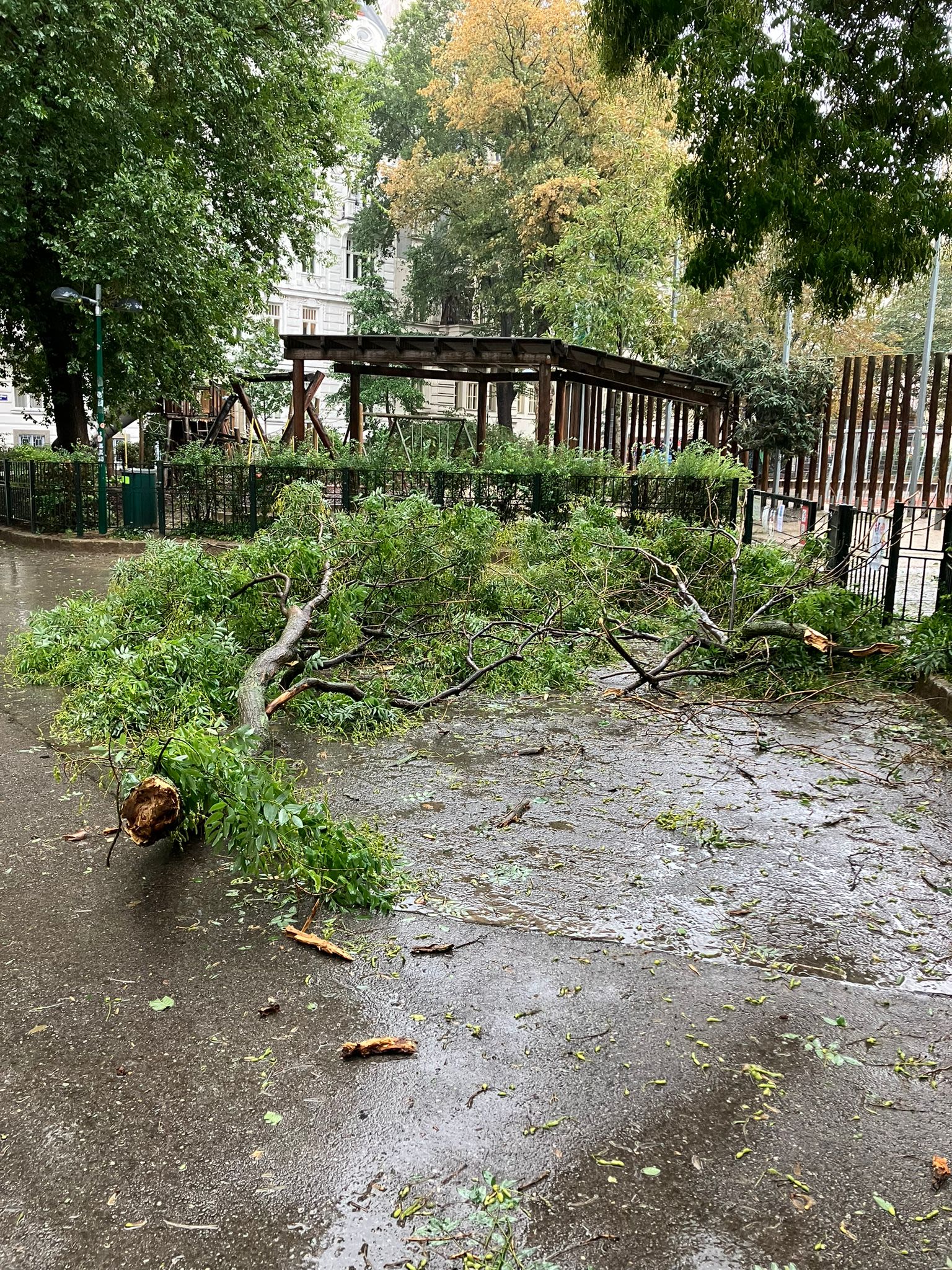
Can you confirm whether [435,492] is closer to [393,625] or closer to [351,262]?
[393,625]

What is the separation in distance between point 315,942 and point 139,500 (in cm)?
1815

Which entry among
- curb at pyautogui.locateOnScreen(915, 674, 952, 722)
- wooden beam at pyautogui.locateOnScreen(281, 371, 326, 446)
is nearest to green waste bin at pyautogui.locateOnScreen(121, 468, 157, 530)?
wooden beam at pyautogui.locateOnScreen(281, 371, 326, 446)

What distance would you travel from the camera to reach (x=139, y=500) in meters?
20.6

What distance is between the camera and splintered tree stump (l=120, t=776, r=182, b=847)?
472 centimetres

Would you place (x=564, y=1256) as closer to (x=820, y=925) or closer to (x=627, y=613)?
(x=820, y=925)

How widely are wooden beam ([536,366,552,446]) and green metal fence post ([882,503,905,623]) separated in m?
10.9

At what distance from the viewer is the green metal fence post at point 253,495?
63.6 feet

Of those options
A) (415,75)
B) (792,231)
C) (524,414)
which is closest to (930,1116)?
(792,231)

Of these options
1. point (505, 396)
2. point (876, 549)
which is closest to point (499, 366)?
point (876, 549)

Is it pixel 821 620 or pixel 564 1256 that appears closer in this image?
pixel 564 1256

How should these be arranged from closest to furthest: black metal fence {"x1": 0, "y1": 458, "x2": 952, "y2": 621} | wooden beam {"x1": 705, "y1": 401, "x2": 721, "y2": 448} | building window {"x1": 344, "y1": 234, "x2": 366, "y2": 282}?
black metal fence {"x1": 0, "y1": 458, "x2": 952, "y2": 621} < wooden beam {"x1": 705, "y1": 401, "x2": 721, "y2": 448} < building window {"x1": 344, "y1": 234, "x2": 366, "y2": 282}

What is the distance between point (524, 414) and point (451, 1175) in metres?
65.4

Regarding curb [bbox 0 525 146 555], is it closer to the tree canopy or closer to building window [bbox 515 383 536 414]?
the tree canopy

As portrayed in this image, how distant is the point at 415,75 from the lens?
49312 mm
